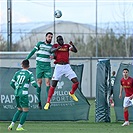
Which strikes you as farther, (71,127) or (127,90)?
(127,90)

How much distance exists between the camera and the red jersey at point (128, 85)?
2136cm

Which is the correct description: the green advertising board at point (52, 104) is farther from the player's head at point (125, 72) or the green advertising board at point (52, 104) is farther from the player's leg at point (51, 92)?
the player's head at point (125, 72)

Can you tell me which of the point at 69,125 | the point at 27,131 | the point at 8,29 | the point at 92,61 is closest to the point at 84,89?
the point at 92,61

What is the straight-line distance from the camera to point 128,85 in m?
21.4

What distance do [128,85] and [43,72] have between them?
111 inches

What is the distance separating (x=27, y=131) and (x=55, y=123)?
3.71m

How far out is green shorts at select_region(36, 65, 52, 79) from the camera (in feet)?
70.1

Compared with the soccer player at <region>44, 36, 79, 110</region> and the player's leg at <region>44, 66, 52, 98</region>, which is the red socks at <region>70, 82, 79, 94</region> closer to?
the soccer player at <region>44, 36, 79, 110</region>

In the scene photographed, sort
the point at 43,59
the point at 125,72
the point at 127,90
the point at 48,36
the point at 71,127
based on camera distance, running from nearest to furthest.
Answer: the point at 71,127 < the point at 48,36 < the point at 43,59 < the point at 125,72 < the point at 127,90

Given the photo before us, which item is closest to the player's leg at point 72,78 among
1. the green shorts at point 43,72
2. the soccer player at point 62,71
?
the soccer player at point 62,71

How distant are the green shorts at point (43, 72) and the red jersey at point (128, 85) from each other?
2430 mm

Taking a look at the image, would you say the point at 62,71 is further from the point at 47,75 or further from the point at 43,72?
the point at 43,72

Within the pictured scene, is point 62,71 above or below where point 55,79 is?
above

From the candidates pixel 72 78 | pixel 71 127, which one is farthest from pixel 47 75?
pixel 71 127
